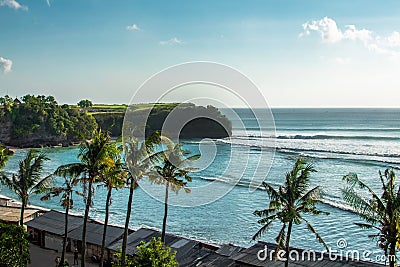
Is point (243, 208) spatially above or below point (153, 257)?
below

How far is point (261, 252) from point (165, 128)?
10.5 meters

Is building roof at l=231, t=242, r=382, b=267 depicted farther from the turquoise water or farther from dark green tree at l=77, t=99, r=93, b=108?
dark green tree at l=77, t=99, r=93, b=108

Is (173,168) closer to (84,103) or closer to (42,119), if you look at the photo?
(42,119)

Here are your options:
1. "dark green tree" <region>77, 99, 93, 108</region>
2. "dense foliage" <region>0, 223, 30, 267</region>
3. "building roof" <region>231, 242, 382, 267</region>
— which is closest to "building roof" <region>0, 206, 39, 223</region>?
"dense foliage" <region>0, 223, 30, 267</region>

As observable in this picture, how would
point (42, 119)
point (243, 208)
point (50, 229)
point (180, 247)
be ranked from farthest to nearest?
1. point (42, 119)
2. point (243, 208)
3. point (50, 229)
4. point (180, 247)

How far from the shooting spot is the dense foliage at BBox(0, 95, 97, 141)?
91.9 m

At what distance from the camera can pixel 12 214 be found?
31.5 meters

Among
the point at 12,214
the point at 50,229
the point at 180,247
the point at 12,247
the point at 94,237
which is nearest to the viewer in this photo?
the point at 12,247

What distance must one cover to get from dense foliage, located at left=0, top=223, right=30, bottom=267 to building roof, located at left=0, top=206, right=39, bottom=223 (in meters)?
11.5

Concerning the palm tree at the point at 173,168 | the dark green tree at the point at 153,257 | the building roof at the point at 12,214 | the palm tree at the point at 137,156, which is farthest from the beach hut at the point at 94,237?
the dark green tree at the point at 153,257

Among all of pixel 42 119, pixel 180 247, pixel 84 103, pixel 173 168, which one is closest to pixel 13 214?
pixel 180 247

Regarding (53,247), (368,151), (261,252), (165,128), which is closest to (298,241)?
(261,252)

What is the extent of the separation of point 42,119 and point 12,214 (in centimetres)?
6772

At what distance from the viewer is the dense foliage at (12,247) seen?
58.4 ft
